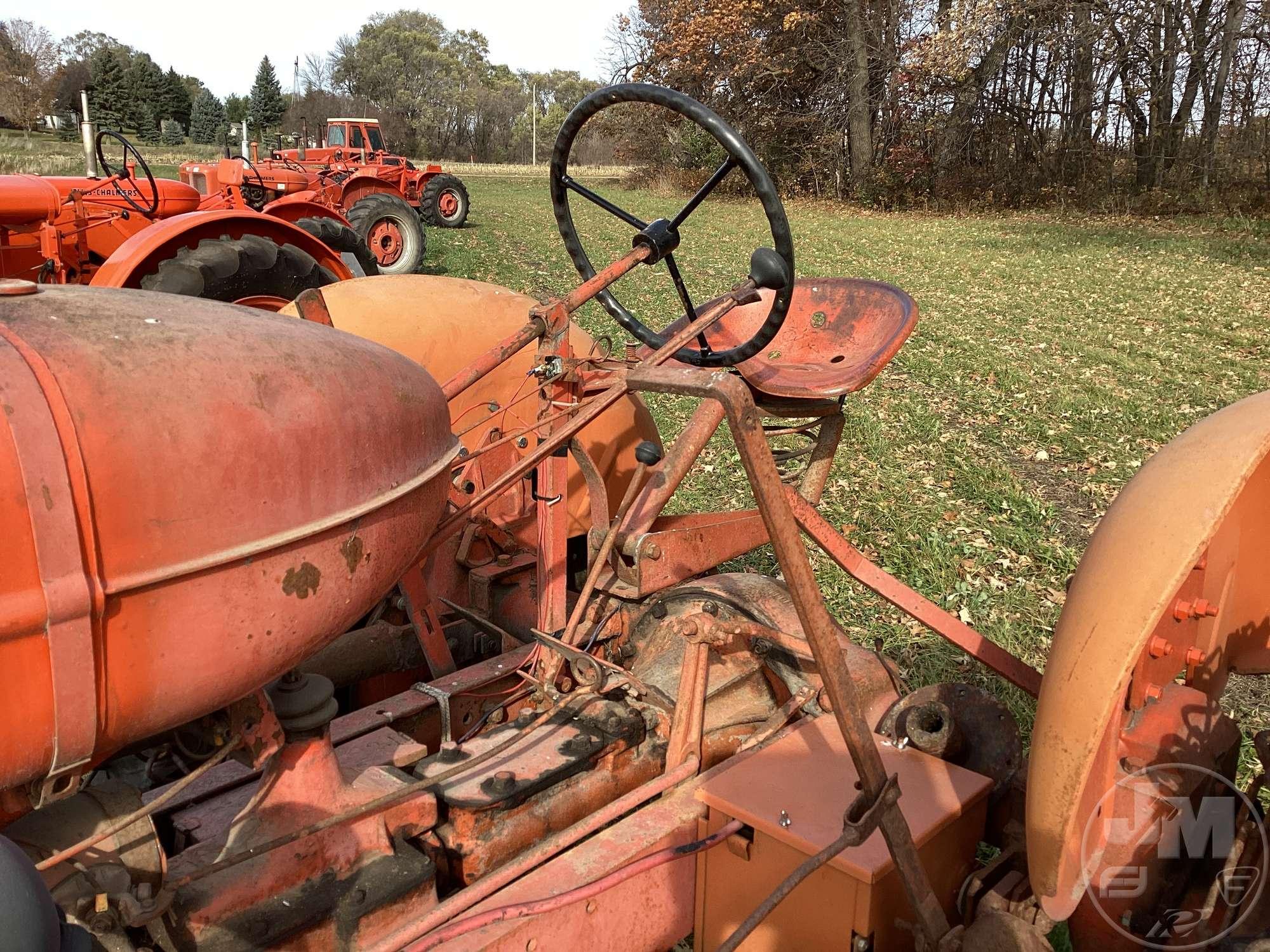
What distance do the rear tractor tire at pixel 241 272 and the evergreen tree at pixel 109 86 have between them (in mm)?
43555

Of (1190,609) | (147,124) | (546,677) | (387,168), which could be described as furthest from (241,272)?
(147,124)

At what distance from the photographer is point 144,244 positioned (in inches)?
198

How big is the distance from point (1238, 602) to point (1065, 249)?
48.6ft

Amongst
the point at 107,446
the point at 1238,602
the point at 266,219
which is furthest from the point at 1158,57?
the point at 107,446

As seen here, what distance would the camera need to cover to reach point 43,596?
3.21ft

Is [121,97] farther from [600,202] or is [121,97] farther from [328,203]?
[600,202]

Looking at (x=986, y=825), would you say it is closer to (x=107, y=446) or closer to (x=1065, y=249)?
(x=107, y=446)

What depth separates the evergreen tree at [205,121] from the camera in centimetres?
4466

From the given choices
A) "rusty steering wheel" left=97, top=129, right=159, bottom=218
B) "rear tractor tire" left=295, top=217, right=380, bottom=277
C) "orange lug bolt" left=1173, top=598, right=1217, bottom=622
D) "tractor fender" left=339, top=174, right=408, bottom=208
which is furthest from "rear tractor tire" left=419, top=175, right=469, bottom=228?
"orange lug bolt" left=1173, top=598, right=1217, bottom=622

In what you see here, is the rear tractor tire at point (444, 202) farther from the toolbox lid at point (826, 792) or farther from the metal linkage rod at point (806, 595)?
the metal linkage rod at point (806, 595)

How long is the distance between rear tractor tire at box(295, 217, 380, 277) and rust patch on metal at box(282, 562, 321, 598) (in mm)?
7256

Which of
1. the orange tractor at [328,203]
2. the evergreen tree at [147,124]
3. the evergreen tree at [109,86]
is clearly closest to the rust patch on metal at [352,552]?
the orange tractor at [328,203]

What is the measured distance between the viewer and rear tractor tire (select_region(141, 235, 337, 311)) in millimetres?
4984

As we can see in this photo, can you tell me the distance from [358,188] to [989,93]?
1438 centimetres
